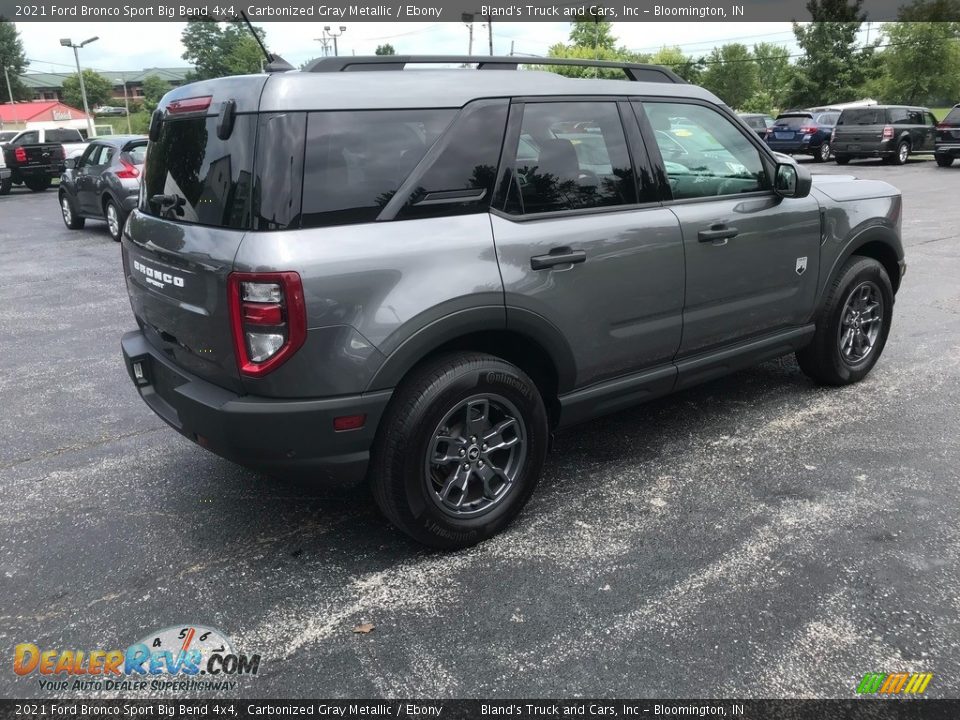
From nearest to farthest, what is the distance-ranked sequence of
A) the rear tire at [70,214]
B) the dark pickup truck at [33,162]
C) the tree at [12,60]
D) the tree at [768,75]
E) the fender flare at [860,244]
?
1. the fender flare at [860,244]
2. the rear tire at [70,214]
3. the dark pickup truck at [33,162]
4. the tree at [768,75]
5. the tree at [12,60]

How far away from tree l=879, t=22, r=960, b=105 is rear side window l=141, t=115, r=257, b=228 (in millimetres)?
54426

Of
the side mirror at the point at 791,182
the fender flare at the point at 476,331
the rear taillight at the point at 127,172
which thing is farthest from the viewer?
the rear taillight at the point at 127,172

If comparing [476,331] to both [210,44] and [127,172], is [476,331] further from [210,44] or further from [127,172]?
[210,44]

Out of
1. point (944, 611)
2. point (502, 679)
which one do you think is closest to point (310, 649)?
point (502, 679)

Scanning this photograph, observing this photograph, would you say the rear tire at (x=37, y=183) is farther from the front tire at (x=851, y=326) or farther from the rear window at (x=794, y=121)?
the front tire at (x=851, y=326)

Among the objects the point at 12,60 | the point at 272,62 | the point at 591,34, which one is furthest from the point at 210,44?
the point at 272,62

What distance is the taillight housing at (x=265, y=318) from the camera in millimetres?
2701

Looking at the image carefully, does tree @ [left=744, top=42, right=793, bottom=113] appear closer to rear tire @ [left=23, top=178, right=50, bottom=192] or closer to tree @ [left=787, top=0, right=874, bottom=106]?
tree @ [left=787, top=0, right=874, bottom=106]

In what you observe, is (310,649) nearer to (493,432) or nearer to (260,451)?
(260,451)

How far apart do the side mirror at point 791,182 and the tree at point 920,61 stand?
5223 centimetres

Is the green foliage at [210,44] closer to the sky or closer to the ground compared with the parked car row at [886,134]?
closer to the sky

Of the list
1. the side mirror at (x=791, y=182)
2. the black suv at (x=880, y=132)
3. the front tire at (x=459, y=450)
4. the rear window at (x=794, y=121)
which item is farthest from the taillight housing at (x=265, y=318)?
the rear window at (x=794, y=121)

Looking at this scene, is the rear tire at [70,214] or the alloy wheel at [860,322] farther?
the rear tire at [70,214]

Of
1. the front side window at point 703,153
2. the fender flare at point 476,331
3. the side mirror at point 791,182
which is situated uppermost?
the front side window at point 703,153
